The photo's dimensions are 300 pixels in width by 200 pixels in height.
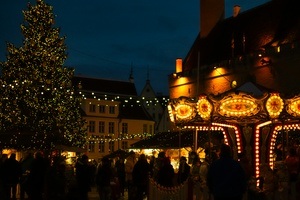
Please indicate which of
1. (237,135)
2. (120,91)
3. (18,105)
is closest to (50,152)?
(18,105)

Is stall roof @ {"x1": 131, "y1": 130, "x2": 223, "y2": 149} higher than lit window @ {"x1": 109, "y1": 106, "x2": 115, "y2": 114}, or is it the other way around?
lit window @ {"x1": 109, "y1": 106, "x2": 115, "y2": 114}

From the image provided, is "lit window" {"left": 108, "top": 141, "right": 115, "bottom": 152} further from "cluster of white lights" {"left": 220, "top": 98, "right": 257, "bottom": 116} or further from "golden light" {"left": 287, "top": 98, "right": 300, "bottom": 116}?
"golden light" {"left": 287, "top": 98, "right": 300, "bottom": 116}

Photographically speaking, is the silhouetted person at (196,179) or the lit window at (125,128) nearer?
the silhouetted person at (196,179)

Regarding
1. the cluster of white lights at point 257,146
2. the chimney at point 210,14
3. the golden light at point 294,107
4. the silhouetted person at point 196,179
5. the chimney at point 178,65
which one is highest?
the chimney at point 210,14

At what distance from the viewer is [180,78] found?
46.3 meters

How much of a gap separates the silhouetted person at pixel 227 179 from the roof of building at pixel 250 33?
2614 centimetres

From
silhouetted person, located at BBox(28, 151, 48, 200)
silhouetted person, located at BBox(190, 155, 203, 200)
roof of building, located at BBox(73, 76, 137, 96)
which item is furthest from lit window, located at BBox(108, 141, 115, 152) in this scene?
silhouetted person, located at BBox(28, 151, 48, 200)

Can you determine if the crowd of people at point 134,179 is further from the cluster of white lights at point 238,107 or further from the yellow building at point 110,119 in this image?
the yellow building at point 110,119

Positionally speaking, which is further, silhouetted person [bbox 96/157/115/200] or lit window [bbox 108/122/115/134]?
lit window [bbox 108/122/115/134]

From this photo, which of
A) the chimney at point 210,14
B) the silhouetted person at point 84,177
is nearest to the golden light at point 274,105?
the silhouetted person at point 84,177

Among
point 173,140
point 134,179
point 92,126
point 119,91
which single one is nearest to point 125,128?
point 92,126

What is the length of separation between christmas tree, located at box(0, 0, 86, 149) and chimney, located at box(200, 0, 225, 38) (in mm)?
14509

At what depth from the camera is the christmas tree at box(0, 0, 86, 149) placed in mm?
35406

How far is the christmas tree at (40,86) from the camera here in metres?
35.4
